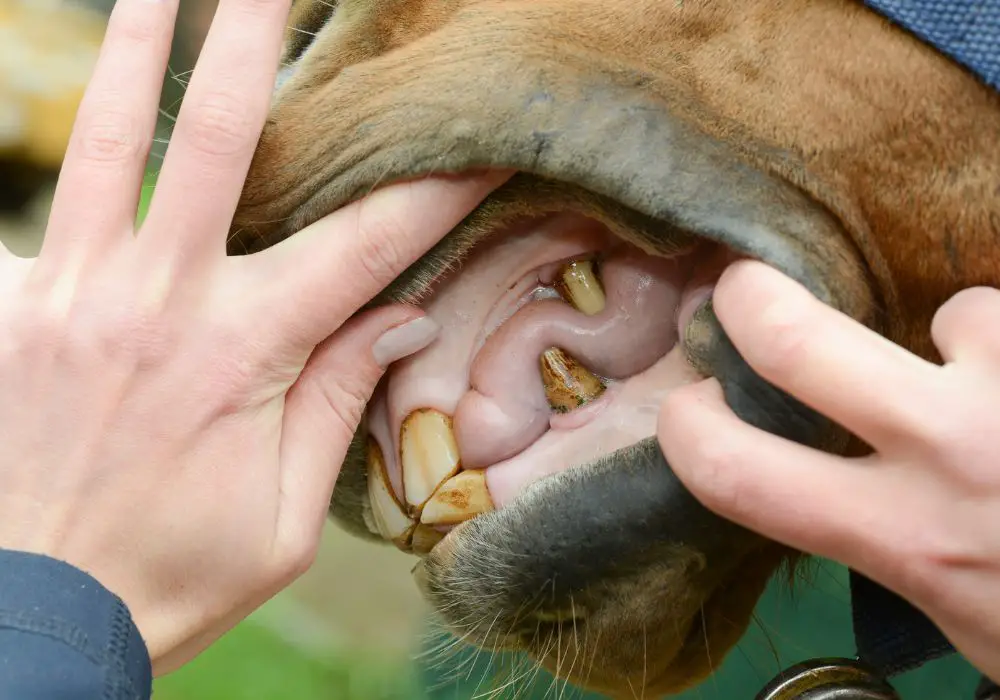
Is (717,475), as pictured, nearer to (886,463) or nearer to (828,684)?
(886,463)

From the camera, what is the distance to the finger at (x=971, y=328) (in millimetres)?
453

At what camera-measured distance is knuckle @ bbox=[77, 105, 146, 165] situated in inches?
25.0

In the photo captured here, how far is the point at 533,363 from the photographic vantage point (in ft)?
2.45

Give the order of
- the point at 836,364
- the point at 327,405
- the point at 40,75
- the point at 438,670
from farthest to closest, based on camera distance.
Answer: the point at 40,75 → the point at 438,670 → the point at 327,405 → the point at 836,364

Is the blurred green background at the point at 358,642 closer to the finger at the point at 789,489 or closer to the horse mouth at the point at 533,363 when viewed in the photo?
the horse mouth at the point at 533,363

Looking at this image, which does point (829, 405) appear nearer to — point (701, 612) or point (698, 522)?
point (698, 522)

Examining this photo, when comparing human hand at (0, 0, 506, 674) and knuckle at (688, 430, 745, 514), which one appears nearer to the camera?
knuckle at (688, 430, 745, 514)

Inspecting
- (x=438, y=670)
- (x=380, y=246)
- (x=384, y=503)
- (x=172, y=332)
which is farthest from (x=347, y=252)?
(x=438, y=670)

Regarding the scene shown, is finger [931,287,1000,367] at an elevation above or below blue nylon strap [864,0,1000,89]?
below

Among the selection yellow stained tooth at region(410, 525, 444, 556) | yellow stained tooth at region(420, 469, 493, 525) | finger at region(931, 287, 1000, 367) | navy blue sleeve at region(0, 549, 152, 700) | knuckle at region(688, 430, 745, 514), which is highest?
finger at region(931, 287, 1000, 367)

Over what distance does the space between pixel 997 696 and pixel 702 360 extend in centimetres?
27

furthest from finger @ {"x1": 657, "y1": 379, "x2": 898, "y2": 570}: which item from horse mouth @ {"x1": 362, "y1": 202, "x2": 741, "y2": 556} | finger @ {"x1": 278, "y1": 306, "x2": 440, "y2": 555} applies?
finger @ {"x1": 278, "y1": 306, "x2": 440, "y2": 555}

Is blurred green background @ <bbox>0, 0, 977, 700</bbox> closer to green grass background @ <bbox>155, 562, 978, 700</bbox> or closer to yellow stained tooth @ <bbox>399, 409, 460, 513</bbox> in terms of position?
green grass background @ <bbox>155, 562, 978, 700</bbox>

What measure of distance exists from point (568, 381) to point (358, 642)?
1042mm
